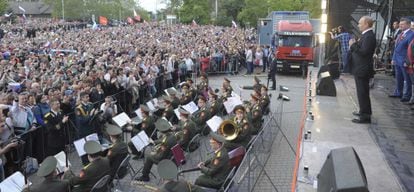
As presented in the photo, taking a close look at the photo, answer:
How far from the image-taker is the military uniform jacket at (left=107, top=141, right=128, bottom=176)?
26.3 feet

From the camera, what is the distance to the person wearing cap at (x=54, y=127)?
9789 millimetres

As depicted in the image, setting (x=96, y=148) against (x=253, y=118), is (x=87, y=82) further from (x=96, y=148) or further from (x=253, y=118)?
(x=96, y=148)

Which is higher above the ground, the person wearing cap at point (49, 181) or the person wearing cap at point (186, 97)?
the person wearing cap at point (186, 97)

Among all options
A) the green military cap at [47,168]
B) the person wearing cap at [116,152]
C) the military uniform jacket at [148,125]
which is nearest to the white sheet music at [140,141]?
the person wearing cap at [116,152]

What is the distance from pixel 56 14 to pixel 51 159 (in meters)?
72.9

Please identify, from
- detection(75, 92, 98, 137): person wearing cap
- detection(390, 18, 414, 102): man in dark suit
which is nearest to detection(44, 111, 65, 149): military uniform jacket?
detection(75, 92, 98, 137): person wearing cap

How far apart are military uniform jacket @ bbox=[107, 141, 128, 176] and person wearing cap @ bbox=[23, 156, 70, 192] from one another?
1.72 m

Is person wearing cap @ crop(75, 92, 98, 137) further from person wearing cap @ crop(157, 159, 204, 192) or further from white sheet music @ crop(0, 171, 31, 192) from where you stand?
person wearing cap @ crop(157, 159, 204, 192)

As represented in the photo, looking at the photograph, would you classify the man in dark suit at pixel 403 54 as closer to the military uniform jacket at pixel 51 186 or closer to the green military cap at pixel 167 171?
the green military cap at pixel 167 171

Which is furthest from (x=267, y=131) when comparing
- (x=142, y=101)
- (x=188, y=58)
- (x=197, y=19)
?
(x=197, y=19)

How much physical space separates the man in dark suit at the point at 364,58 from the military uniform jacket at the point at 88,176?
465 centimetres

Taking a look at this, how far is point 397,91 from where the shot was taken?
10453mm

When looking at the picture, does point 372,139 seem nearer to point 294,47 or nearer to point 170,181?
point 170,181

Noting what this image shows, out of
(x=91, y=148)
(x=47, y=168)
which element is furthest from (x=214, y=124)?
(x=47, y=168)
